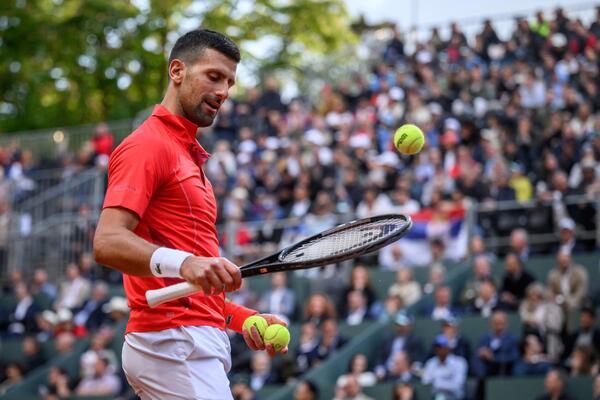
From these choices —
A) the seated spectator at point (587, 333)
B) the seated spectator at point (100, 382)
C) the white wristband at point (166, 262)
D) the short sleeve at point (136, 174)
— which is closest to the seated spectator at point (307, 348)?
the seated spectator at point (100, 382)

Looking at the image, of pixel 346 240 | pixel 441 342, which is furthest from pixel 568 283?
pixel 346 240

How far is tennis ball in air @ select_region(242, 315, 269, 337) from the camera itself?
548cm

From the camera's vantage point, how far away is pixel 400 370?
1402 centimetres

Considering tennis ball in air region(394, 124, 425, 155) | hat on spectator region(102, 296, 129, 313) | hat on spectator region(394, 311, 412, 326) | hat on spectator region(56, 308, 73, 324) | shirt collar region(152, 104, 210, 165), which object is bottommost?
hat on spectator region(394, 311, 412, 326)

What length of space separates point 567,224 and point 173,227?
11.2m

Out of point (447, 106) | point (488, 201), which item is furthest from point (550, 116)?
point (488, 201)

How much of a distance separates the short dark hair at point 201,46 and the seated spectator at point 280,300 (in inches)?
449

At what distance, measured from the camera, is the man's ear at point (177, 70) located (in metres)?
5.30

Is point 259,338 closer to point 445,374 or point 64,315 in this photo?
point 445,374

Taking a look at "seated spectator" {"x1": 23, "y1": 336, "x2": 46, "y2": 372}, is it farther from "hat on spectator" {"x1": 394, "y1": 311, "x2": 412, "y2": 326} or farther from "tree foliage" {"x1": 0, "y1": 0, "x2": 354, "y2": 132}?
"tree foliage" {"x1": 0, "y1": 0, "x2": 354, "y2": 132}

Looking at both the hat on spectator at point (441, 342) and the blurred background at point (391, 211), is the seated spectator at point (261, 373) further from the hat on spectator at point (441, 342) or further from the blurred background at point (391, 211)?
the hat on spectator at point (441, 342)

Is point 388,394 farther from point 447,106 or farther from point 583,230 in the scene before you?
point 447,106

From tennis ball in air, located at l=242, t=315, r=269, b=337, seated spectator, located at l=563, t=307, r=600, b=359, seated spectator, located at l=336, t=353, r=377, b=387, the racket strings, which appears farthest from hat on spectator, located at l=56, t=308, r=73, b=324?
the racket strings

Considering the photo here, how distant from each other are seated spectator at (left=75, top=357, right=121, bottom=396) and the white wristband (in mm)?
12123
